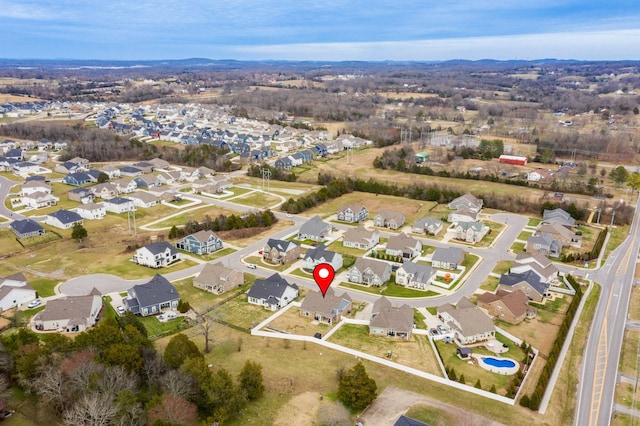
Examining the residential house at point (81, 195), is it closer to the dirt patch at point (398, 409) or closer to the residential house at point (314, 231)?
the residential house at point (314, 231)

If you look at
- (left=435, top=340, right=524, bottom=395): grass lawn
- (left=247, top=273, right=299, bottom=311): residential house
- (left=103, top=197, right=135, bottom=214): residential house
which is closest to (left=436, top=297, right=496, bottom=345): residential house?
(left=435, top=340, right=524, bottom=395): grass lawn

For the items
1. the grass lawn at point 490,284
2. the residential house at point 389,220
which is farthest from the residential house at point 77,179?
the grass lawn at point 490,284

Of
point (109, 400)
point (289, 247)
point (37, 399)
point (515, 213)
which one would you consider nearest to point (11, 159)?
point (289, 247)

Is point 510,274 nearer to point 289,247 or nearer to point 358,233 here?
point 358,233

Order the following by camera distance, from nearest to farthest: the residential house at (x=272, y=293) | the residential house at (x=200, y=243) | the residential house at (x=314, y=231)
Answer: the residential house at (x=272, y=293) < the residential house at (x=200, y=243) < the residential house at (x=314, y=231)

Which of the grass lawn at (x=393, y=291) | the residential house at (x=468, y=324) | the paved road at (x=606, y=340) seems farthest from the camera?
the grass lawn at (x=393, y=291)

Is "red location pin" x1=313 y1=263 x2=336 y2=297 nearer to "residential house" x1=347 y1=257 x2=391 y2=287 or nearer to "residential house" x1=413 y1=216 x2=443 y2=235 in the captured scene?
"residential house" x1=347 y1=257 x2=391 y2=287
